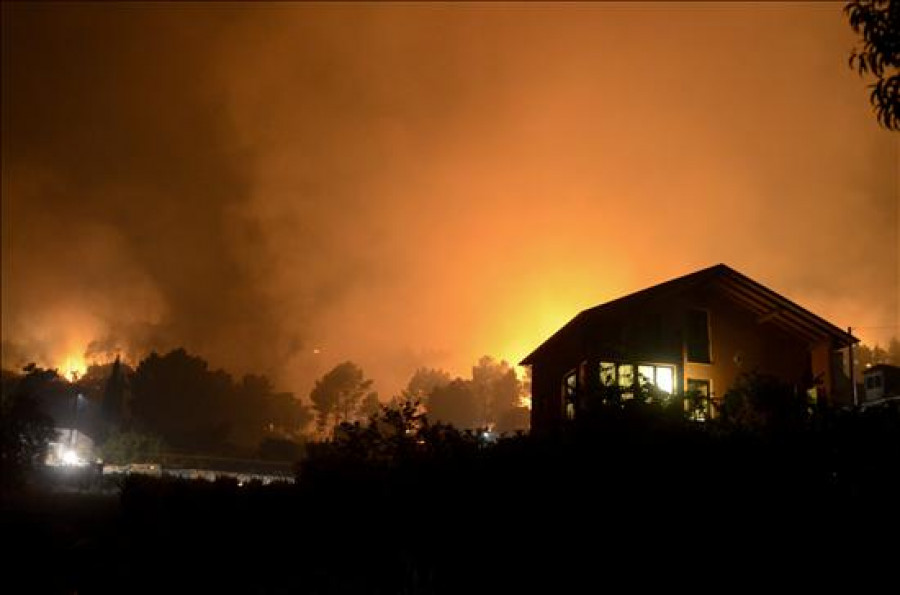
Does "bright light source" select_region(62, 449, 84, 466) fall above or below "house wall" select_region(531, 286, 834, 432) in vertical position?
below

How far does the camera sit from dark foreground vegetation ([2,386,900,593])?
6.70 meters

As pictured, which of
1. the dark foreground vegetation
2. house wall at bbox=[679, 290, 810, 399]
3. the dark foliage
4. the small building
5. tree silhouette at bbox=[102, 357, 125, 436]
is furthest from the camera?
tree silhouette at bbox=[102, 357, 125, 436]

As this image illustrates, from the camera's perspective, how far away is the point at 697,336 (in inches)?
1099

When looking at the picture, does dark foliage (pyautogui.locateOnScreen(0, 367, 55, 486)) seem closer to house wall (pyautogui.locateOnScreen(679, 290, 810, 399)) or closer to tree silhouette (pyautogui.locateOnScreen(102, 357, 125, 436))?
house wall (pyautogui.locateOnScreen(679, 290, 810, 399))

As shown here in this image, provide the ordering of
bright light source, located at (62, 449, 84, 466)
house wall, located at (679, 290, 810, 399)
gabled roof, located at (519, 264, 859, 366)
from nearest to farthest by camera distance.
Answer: gabled roof, located at (519, 264, 859, 366) → house wall, located at (679, 290, 810, 399) → bright light source, located at (62, 449, 84, 466)

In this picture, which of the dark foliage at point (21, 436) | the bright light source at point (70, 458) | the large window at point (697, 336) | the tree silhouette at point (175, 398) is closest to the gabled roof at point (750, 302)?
the large window at point (697, 336)

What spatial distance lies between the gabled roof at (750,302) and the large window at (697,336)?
1168mm

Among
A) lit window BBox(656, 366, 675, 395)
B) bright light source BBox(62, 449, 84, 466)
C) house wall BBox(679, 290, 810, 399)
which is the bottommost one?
A: bright light source BBox(62, 449, 84, 466)

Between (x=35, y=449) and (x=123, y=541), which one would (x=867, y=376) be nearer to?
(x=123, y=541)

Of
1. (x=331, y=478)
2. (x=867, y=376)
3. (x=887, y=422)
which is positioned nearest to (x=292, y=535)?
(x=331, y=478)

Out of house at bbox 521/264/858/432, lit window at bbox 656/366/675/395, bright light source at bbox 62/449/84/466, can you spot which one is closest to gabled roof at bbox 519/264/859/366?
house at bbox 521/264/858/432

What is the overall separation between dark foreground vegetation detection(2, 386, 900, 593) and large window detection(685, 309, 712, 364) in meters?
16.4

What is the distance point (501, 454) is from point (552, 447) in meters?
0.90

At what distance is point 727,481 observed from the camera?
284 inches
